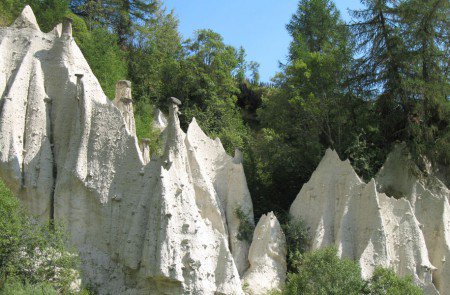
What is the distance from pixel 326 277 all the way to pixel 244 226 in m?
3.95

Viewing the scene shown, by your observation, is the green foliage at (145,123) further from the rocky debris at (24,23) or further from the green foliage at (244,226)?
the rocky debris at (24,23)

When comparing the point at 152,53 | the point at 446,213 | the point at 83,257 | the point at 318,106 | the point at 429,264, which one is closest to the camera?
the point at 83,257

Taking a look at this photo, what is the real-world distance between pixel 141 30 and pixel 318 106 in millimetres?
13418

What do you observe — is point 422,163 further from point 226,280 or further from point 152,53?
point 152,53

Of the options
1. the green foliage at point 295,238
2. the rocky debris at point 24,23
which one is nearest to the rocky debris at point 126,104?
the rocky debris at point 24,23

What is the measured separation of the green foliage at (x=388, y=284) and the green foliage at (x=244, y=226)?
13.9ft

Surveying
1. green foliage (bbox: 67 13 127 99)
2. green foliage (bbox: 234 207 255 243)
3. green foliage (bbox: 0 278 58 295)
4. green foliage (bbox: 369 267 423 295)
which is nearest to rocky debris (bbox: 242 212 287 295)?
green foliage (bbox: 234 207 255 243)

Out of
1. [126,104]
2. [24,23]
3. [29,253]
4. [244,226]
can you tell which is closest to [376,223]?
[244,226]

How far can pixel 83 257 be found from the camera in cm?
1709

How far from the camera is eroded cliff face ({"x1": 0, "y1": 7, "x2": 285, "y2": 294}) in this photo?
1652 centimetres

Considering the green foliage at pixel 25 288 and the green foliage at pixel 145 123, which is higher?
the green foliage at pixel 145 123

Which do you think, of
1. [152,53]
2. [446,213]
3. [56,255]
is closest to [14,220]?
[56,255]

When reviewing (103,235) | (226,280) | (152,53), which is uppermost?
(152,53)

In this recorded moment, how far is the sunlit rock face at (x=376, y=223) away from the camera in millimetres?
18797
